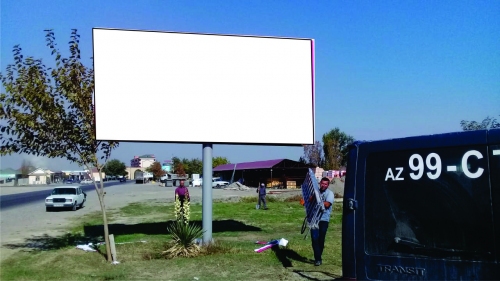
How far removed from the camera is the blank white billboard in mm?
14508

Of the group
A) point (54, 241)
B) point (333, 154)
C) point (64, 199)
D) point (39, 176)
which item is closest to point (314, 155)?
point (333, 154)

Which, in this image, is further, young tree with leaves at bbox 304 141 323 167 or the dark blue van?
young tree with leaves at bbox 304 141 323 167

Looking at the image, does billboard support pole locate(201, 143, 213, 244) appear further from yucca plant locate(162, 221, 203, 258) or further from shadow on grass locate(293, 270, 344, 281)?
shadow on grass locate(293, 270, 344, 281)

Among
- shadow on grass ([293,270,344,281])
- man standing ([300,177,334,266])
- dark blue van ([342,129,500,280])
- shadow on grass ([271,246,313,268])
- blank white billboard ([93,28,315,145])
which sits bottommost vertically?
shadow on grass ([271,246,313,268])

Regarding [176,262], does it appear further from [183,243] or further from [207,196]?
[207,196]

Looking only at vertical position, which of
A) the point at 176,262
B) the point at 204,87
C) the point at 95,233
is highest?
the point at 204,87

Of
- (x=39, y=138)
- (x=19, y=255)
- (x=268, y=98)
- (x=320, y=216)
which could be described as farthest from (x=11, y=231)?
(x=320, y=216)

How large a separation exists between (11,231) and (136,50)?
10.0 metres

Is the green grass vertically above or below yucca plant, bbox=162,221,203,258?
below

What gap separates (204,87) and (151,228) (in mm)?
6827

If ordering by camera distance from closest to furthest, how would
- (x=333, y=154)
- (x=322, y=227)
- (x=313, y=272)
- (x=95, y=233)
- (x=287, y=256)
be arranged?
(x=313, y=272)
(x=322, y=227)
(x=287, y=256)
(x=95, y=233)
(x=333, y=154)

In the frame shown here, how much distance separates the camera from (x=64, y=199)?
106 ft

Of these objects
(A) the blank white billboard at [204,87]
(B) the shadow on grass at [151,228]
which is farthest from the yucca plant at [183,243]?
(B) the shadow on grass at [151,228]

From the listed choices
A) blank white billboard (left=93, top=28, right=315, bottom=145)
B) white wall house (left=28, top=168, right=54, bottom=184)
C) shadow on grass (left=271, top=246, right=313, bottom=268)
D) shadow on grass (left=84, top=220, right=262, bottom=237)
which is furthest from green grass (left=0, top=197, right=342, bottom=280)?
white wall house (left=28, top=168, right=54, bottom=184)
